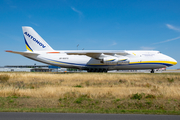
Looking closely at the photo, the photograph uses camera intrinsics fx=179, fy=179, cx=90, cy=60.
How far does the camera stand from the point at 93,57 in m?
36.7

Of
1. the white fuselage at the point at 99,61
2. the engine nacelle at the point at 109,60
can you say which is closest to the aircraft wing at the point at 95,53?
the white fuselage at the point at 99,61

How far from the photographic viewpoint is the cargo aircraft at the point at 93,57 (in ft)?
120

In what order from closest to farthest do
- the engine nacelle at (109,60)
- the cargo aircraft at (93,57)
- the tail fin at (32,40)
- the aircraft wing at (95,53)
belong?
the aircraft wing at (95,53) → the engine nacelle at (109,60) → the cargo aircraft at (93,57) → the tail fin at (32,40)

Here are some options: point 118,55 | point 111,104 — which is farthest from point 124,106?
point 118,55

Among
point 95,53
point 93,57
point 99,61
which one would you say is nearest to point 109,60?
point 99,61

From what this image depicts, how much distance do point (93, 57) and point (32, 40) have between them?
526 inches

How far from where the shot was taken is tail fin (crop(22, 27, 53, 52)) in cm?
3769

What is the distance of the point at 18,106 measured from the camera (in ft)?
31.9

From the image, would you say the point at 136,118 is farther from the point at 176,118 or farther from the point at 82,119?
the point at 82,119

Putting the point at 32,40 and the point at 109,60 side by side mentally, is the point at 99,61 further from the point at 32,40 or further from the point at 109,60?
the point at 32,40

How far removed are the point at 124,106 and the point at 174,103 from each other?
2862 mm

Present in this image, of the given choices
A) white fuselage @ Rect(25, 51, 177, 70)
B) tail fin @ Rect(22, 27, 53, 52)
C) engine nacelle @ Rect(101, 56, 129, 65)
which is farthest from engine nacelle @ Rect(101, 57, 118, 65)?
tail fin @ Rect(22, 27, 53, 52)

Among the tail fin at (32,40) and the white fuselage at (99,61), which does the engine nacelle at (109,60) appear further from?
the tail fin at (32,40)

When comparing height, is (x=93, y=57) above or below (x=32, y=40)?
below
